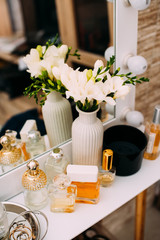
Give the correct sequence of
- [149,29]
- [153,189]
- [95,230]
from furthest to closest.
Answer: [153,189]
[95,230]
[149,29]

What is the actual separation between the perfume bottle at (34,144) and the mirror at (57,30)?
0.35 feet

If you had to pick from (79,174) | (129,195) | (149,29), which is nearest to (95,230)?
(129,195)

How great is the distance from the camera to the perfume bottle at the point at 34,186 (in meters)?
0.65

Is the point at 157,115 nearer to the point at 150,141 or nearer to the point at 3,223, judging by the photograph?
the point at 150,141

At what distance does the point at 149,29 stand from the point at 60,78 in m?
0.41

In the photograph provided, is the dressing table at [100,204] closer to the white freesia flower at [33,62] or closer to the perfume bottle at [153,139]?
the perfume bottle at [153,139]

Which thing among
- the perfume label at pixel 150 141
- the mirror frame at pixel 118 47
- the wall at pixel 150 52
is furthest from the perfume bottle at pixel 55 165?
the wall at pixel 150 52

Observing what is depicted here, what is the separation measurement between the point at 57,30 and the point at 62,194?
101 centimetres

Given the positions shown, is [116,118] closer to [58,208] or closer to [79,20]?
[58,208]

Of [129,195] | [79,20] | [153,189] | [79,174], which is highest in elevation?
[79,20]

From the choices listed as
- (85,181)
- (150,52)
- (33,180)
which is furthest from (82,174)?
(150,52)

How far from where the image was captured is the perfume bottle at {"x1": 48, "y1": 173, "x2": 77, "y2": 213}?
2.19ft

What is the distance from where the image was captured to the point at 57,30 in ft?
4.66

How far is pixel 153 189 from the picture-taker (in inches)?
57.3
